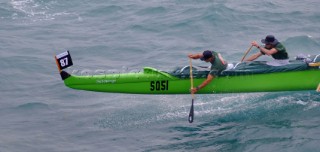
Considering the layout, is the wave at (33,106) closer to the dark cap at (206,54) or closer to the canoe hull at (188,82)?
the canoe hull at (188,82)

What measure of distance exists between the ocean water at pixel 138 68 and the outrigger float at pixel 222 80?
2.37 ft

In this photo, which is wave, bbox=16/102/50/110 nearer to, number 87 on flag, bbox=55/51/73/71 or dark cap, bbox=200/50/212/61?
number 87 on flag, bbox=55/51/73/71

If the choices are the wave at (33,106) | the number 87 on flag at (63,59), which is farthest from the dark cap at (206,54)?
the wave at (33,106)

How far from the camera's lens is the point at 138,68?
22.0 meters

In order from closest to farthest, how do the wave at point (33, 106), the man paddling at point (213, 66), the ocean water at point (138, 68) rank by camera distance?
the ocean water at point (138, 68) → the man paddling at point (213, 66) → the wave at point (33, 106)

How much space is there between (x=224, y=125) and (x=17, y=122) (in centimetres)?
599

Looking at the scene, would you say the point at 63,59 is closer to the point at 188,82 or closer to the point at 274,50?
the point at 188,82

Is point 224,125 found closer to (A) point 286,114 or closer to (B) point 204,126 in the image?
(B) point 204,126

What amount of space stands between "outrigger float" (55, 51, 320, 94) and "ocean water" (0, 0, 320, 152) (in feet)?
2.37

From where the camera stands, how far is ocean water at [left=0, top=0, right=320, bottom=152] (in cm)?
1662

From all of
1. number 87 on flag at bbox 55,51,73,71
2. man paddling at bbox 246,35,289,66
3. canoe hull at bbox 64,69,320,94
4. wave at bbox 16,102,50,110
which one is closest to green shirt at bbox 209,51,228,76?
canoe hull at bbox 64,69,320,94

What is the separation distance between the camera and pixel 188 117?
17.8m

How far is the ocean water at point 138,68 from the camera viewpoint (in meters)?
16.6

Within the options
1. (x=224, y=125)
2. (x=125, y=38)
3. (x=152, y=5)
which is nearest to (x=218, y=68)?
(x=224, y=125)
